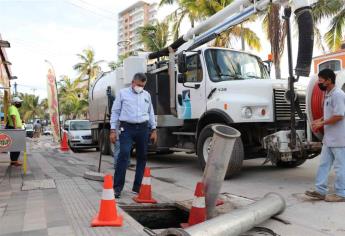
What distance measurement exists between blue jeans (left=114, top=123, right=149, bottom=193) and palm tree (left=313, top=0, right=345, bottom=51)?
1793cm

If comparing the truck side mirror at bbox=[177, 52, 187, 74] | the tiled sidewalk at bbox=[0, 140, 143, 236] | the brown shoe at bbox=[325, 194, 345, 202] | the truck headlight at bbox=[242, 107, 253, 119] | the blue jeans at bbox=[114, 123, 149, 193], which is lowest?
the brown shoe at bbox=[325, 194, 345, 202]

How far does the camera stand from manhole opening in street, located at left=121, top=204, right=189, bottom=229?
17.0 feet

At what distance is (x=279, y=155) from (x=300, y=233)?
2.75 meters

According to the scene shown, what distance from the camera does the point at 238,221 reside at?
415 cm

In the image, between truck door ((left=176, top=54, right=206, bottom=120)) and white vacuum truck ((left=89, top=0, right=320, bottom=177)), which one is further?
truck door ((left=176, top=54, right=206, bottom=120))

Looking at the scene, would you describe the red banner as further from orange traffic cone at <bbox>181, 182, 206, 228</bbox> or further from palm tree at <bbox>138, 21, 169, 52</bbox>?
orange traffic cone at <bbox>181, 182, 206, 228</bbox>

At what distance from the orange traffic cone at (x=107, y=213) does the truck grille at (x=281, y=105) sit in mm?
4367

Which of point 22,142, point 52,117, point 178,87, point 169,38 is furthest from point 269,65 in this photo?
point 169,38

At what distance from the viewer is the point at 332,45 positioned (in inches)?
892

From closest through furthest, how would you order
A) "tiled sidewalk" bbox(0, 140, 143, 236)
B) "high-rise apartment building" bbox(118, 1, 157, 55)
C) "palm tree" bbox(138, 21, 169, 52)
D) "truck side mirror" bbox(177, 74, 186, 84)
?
"tiled sidewalk" bbox(0, 140, 143, 236), "truck side mirror" bbox(177, 74, 186, 84), "palm tree" bbox(138, 21, 169, 52), "high-rise apartment building" bbox(118, 1, 157, 55)

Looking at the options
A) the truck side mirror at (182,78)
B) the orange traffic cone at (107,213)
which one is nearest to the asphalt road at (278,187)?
the orange traffic cone at (107,213)

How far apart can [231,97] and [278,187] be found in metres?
1.95

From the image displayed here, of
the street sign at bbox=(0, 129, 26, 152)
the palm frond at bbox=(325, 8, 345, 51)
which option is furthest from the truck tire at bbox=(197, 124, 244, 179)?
the palm frond at bbox=(325, 8, 345, 51)

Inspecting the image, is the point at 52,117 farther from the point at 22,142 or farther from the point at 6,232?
the point at 6,232
